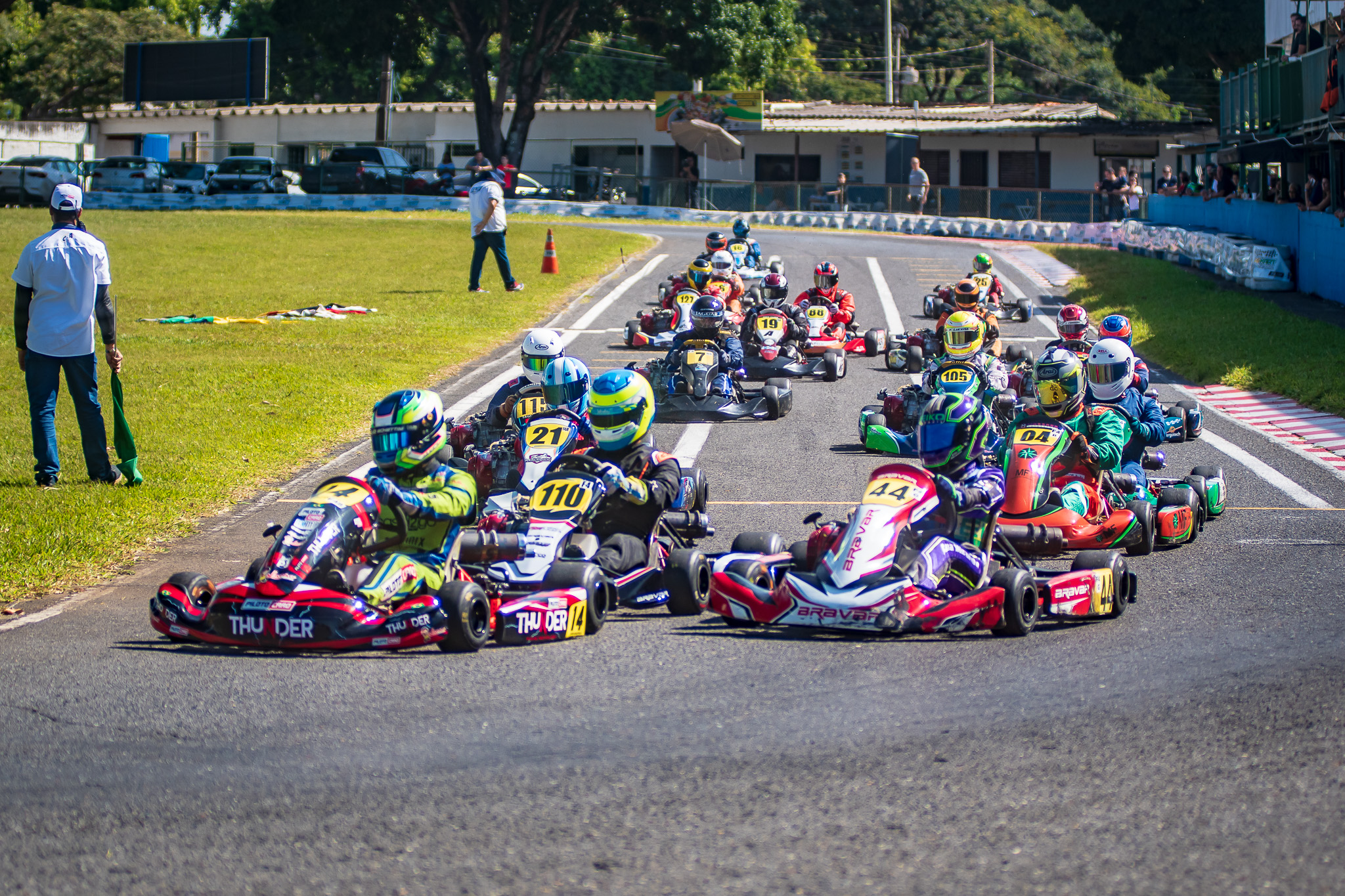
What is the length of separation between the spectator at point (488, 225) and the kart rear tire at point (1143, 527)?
15250 millimetres

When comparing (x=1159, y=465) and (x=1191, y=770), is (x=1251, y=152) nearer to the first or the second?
(x=1159, y=465)

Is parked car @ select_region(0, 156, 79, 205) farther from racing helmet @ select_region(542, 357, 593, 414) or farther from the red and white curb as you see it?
racing helmet @ select_region(542, 357, 593, 414)

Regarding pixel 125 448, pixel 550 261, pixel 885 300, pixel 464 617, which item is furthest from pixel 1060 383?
pixel 550 261

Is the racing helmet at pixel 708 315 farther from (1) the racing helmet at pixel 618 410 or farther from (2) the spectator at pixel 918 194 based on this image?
(2) the spectator at pixel 918 194

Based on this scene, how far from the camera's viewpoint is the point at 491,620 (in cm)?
691

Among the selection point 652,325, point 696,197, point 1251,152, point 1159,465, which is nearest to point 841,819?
point 1159,465

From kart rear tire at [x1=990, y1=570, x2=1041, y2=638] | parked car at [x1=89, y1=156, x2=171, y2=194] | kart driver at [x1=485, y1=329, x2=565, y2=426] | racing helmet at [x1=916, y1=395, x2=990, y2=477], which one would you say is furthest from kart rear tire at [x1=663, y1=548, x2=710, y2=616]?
parked car at [x1=89, y1=156, x2=171, y2=194]

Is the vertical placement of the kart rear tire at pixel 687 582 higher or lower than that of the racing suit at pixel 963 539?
lower

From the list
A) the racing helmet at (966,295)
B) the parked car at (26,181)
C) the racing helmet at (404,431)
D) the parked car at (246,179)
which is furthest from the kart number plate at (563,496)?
the parked car at (246,179)

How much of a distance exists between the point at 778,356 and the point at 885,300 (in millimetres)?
7996

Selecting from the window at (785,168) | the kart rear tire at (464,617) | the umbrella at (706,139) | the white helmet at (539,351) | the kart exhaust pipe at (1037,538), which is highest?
the umbrella at (706,139)

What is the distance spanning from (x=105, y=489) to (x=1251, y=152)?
81.8 feet

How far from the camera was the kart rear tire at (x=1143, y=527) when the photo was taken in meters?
8.98

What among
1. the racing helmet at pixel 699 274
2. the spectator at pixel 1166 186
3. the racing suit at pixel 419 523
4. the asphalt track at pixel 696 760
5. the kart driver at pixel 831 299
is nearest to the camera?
the asphalt track at pixel 696 760
